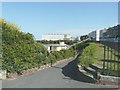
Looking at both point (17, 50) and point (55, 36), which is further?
point (55, 36)

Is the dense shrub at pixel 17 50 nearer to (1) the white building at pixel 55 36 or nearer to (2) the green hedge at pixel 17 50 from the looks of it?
(2) the green hedge at pixel 17 50

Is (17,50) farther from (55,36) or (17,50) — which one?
(55,36)

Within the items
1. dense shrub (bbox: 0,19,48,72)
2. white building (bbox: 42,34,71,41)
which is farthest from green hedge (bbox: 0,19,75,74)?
white building (bbox: 42,34,71,41)

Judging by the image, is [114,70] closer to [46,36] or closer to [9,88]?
[9,88]

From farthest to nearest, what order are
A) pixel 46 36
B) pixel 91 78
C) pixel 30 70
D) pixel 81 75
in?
pixel 46 36, pixel 30 70, pixel 81 75, pixel 91 78

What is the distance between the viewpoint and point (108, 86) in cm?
1079

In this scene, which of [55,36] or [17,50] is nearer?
[17,50]

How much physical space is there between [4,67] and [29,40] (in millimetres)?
3598

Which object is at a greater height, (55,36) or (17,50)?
(55,36)

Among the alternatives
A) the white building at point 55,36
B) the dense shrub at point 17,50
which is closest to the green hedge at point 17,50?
the dense shrub at point 17,50

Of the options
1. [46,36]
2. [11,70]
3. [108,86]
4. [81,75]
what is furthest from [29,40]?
[46,36]

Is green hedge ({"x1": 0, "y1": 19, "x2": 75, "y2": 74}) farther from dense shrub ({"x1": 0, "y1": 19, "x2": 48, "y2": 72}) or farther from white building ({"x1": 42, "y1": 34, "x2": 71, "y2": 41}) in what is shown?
white building ({"x1": 42, "y1": 34, "x2": 71, "y2": 41})

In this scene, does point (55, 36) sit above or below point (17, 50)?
above

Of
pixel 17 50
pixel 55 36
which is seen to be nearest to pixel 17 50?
pixel 17 50
